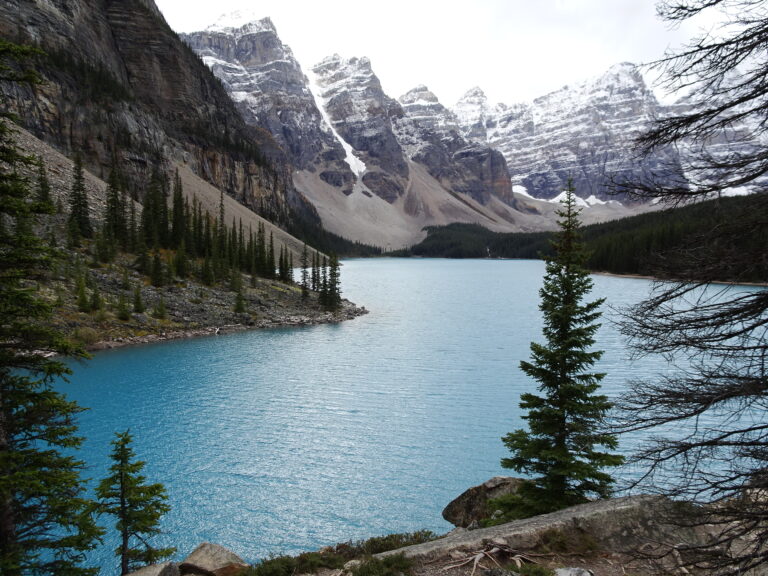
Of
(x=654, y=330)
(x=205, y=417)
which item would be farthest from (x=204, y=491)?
(x=654, y=330)

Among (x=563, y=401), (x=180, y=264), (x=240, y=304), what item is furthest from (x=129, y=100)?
(x=563, y=401)

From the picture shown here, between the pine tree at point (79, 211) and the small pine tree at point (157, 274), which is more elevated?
the pine tree at point (79, 211)

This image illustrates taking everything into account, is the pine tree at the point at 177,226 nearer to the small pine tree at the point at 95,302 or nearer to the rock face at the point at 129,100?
the rock face at the point at 129,100

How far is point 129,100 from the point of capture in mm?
106688

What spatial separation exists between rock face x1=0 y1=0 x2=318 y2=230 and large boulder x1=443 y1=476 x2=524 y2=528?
71.3 m

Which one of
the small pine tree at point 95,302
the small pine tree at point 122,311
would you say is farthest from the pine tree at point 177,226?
the small pine tree at point 95,302

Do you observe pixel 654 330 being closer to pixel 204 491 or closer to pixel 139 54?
pixel 204 491

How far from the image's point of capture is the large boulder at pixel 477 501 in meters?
14.2

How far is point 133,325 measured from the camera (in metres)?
43.4

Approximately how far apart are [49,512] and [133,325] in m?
39.7

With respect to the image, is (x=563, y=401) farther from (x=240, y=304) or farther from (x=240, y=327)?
(x=240, y=304)

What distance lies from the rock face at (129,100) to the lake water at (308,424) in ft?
165

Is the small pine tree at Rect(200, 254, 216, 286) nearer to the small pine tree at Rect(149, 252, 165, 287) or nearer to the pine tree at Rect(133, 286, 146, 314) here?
the small pine tree at Rect(149, 252, 165, 287)

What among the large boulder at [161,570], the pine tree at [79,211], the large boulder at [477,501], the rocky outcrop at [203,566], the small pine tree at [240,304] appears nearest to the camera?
the large boulder at [161,570]
